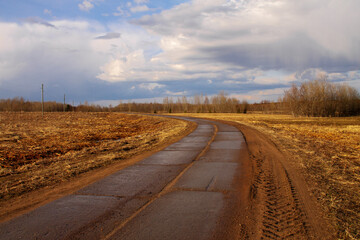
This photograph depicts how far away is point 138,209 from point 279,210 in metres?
2.58

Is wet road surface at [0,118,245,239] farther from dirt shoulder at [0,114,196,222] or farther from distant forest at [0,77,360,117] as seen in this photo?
distant forest at [0,77,360,117]

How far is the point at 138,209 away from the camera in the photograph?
485cm

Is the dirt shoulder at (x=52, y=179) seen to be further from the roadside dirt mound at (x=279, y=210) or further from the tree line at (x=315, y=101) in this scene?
the tree line at (x=315, y=101)

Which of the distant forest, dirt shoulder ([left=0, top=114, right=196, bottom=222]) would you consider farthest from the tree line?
dirt shoulder ([left=0, top=114, right=196, bottom=222])

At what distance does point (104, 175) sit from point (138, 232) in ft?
12.8

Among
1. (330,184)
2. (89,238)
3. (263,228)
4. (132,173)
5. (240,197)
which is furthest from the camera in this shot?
(132,173)

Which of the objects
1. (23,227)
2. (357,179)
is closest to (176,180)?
(23,227)

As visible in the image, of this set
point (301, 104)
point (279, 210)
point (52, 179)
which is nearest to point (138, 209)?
point (279, 210)

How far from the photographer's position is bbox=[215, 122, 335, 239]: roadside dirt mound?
12.9 ft

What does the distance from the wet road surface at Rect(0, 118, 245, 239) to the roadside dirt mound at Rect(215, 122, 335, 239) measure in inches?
19.2

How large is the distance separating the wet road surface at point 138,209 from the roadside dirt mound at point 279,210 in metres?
0.49

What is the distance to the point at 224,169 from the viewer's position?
319 inches

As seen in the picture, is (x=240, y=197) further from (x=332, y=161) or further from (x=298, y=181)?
(x=332, y=161)

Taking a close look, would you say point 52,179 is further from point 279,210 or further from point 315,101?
point 315,101
